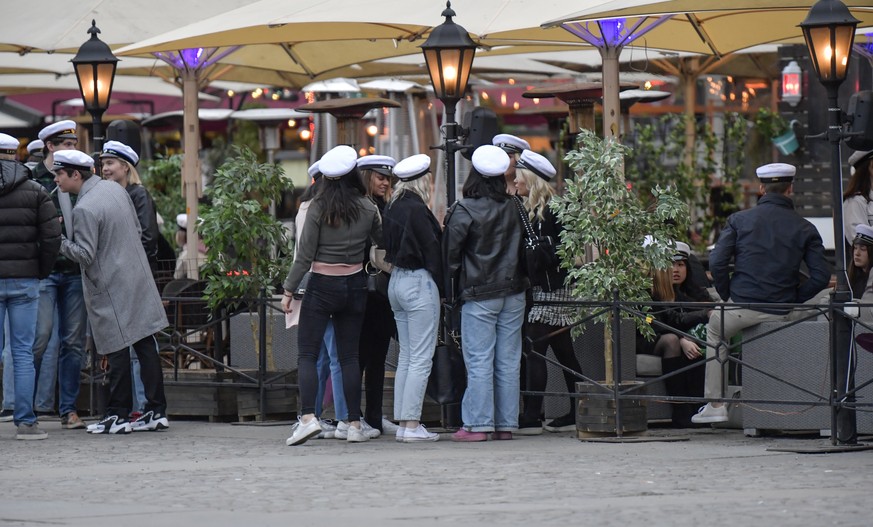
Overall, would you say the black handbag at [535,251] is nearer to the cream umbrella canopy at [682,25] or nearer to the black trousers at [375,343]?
the black trousers at [375,343]

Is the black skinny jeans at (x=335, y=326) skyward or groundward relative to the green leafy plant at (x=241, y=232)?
groundward

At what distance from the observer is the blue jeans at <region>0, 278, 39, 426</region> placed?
1077cm

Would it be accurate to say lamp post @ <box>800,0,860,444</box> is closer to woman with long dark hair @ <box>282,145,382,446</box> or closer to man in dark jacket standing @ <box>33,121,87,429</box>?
woman with long dark hair @ <box>282,145,382,446</box>

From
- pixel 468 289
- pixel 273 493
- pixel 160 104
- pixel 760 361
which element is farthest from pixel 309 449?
pixel 160 104

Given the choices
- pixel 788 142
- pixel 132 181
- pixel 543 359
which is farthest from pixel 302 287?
pixel 788 142

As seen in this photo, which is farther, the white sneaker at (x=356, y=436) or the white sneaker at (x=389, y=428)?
the white sneaker at (x=389, y=428)

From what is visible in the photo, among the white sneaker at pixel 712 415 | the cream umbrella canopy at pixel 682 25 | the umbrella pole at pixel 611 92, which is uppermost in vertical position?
the cream umbrella canopy at pixel 682 25

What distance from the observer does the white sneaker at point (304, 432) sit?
404 inches

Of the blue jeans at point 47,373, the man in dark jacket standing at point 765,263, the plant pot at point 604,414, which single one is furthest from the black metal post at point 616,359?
the blue jeans at point 47,373

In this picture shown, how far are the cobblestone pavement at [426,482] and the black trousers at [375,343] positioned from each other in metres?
0.43

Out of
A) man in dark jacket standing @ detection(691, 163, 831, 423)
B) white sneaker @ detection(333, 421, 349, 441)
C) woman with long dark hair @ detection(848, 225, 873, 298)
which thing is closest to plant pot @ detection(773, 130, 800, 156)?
woman with long dark hair @ detection(848, 225, 873, 298)

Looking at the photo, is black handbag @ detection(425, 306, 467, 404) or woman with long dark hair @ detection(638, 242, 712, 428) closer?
black handbag @ detection(425, 306, 467, 404)

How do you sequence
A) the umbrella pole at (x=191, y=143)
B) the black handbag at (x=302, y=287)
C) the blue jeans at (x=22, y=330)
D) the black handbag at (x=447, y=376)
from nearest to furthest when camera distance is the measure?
the black handbag at (x=302, y=287)
the black handbag at (x=447, y=376)
the blue jeans at (x=22, y=330)
the umbrella pole at (x=191, y=143)

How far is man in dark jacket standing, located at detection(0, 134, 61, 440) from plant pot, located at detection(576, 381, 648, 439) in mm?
3540
